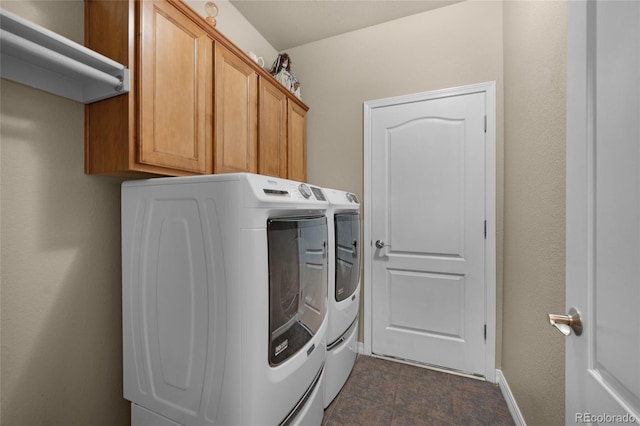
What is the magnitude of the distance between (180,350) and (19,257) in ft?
2.26

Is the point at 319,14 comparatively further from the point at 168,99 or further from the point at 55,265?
the point at 55,265

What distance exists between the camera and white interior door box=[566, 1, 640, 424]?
480 millimetres

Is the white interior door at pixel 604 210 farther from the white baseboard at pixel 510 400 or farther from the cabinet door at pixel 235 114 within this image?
the cabinet door at pixel 235 114

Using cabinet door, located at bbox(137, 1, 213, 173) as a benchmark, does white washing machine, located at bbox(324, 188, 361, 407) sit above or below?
below

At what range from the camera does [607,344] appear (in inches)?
21.3

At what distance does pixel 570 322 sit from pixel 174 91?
1.64 metres

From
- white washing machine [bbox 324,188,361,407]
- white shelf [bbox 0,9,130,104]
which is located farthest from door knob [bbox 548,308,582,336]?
white shelf [bbox 0,9,130,104]

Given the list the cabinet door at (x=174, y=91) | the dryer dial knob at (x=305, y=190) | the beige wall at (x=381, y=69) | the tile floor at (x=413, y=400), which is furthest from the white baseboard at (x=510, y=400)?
the cabinet door at (x=174, y=91)

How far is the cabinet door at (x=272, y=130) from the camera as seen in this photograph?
6.17 ft

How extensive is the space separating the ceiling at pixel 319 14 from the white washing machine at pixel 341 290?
1552 millimetres

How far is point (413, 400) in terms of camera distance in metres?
1.76

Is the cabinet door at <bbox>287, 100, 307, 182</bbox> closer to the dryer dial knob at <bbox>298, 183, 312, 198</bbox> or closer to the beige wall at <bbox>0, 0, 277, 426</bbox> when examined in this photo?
the dryer dial knob at <bbox>298, 183, 312, 198</bbox>

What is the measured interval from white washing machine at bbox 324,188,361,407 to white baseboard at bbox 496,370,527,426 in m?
1.03

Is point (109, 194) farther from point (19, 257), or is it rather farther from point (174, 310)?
point (174, 310)
